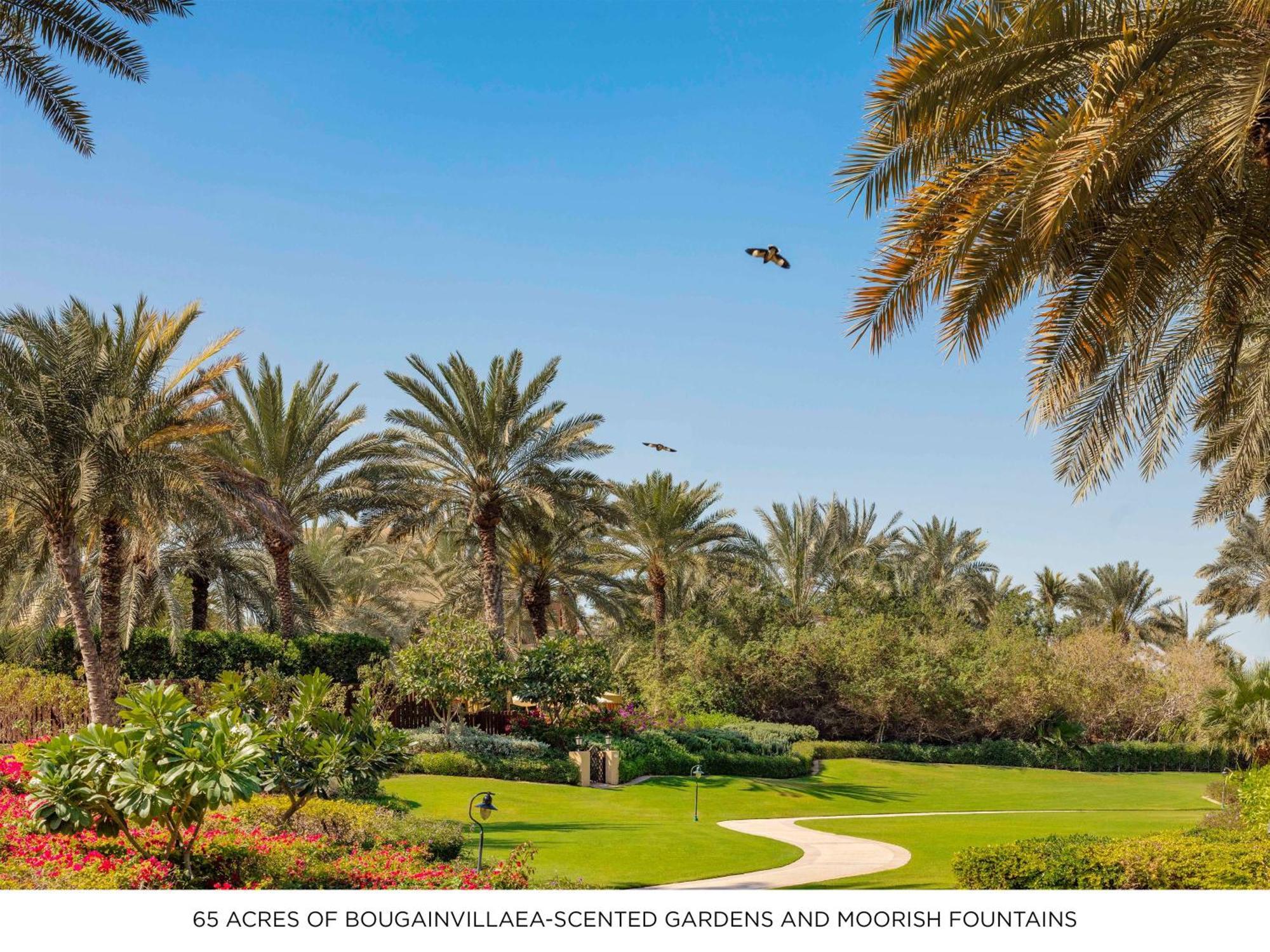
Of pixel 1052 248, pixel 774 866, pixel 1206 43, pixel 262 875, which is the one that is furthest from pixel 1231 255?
pixel 262 875

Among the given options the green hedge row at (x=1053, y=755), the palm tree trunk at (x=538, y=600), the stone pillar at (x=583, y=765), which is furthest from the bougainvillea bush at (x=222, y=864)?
the green hedge row at (x=1053, y=755)

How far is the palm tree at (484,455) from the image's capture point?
93.3ft

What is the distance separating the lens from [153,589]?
2867 centimetres

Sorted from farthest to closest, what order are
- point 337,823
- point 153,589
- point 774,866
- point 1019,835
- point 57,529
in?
point 153,589
point 1019,835
point 57,529
point 774,866
point 337,823

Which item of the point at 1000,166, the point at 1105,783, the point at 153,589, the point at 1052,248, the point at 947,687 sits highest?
the point at 1000,166

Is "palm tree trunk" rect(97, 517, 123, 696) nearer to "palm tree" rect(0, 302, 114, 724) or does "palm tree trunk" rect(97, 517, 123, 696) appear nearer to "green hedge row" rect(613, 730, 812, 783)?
"palm tree" rect(0, 302, 114, 724)

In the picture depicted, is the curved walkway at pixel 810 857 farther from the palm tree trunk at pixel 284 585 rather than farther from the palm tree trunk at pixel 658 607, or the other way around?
the palm tree trunk at pixel 658 607

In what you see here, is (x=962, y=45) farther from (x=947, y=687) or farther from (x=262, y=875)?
(x=947, y=687)

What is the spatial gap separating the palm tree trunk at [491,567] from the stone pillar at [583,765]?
198 inches

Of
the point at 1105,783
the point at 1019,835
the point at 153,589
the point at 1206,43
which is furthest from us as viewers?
the point at 1105,783

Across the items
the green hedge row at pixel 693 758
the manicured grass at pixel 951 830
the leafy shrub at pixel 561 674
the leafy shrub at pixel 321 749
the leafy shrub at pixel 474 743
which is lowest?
the manicured grass at pixel 951 830

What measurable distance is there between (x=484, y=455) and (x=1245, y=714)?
65.6 feet

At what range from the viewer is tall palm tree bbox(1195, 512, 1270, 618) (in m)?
44.9
